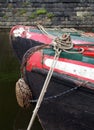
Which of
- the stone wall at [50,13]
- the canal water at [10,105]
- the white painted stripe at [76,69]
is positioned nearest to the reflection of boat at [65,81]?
the white painted stripe at [76,69]

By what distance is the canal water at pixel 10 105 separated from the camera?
27.0ft

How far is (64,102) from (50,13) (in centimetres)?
1580

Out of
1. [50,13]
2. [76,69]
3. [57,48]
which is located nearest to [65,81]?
[76,69]

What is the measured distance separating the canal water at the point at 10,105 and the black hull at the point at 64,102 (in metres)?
1.25

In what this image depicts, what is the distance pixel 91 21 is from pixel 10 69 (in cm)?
966

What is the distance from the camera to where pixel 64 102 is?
641 centimetres

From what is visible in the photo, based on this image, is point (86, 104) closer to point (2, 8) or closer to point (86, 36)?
point (86, 36)

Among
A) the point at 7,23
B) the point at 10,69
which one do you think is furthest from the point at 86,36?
the point at 7,23

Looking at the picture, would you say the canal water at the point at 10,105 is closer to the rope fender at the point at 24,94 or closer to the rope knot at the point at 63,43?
the rope fender at the point at 24,94

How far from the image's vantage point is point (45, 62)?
670 centimetres

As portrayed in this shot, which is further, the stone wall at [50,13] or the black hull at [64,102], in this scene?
the stone wall at [50,13]

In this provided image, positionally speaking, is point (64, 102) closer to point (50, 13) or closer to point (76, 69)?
point (76, 69)

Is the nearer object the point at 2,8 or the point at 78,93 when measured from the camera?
the point at 78,93

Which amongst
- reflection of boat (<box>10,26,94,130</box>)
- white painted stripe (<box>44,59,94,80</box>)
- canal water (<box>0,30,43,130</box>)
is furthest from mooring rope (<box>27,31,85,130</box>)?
canal water (<box>0,30,43,130</box>)
